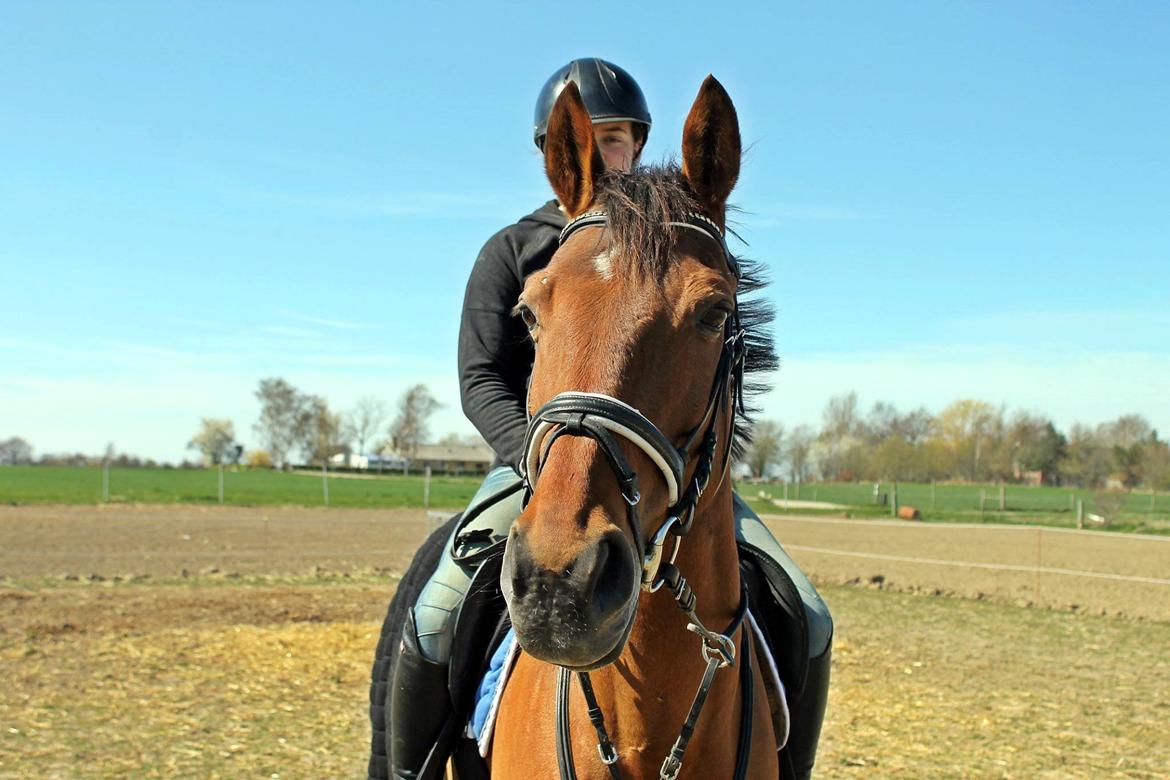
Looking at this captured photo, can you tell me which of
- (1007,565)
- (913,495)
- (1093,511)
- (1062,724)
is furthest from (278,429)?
(1062,724)

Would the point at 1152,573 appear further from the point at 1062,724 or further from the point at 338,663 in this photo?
the point at 338,663

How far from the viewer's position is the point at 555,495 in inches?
71.6

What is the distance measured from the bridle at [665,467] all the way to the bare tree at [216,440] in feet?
372

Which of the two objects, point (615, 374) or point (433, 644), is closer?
point (615, 374)

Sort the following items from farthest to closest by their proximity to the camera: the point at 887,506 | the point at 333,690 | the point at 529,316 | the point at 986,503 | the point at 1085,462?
1. the point at 1085,462
2. the point at 986,503
3. the point at 887,506
4. the point at 333,690
5. the point at 529,316

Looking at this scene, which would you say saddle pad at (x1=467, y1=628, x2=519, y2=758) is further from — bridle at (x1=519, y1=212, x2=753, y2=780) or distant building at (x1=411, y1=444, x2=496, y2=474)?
distant building at (x1=411, y1=444, x2=496, y2=474)

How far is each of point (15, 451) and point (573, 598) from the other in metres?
117

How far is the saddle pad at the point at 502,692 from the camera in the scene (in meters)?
2.94

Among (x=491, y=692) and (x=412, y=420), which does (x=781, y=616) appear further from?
(x=412, y=420)

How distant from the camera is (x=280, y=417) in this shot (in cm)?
10469

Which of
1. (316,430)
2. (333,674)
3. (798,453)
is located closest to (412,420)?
(316,430)

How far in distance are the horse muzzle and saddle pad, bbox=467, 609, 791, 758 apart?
3.91 feet

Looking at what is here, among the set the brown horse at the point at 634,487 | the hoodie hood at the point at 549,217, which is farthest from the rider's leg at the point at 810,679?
the hoodie hood at the point at 549,217

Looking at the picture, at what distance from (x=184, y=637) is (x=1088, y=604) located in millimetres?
12413
